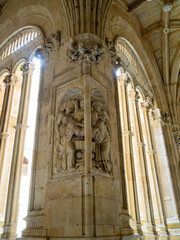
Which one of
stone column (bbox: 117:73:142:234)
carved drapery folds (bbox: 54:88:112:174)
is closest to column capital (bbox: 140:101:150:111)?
stone column (bbox: 117:73:142:234)

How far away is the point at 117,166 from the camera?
17.5 ft

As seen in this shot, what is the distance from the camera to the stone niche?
412 cm

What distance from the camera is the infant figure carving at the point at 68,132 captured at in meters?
4.63

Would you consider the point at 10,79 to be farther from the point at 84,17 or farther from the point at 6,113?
the point at 84,17

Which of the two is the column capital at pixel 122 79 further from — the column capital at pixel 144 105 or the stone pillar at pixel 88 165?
the stone pillar at pixel 88 165

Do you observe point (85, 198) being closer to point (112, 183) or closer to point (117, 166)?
point (112, 183)

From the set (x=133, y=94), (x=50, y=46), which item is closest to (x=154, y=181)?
(x=133, y=94)

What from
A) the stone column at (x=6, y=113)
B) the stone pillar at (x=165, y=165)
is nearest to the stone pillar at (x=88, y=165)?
the stone column at (x=6, y=113)

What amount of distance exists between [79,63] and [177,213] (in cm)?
707

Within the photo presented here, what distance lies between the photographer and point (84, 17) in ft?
20.7

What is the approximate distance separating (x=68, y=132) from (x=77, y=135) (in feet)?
0.70

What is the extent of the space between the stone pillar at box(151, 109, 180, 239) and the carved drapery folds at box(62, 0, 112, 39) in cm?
590

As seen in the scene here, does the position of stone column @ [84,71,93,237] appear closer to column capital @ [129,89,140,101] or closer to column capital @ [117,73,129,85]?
column capital @ [117,73,129,85]

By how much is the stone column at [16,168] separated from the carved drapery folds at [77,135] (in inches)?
92.1
